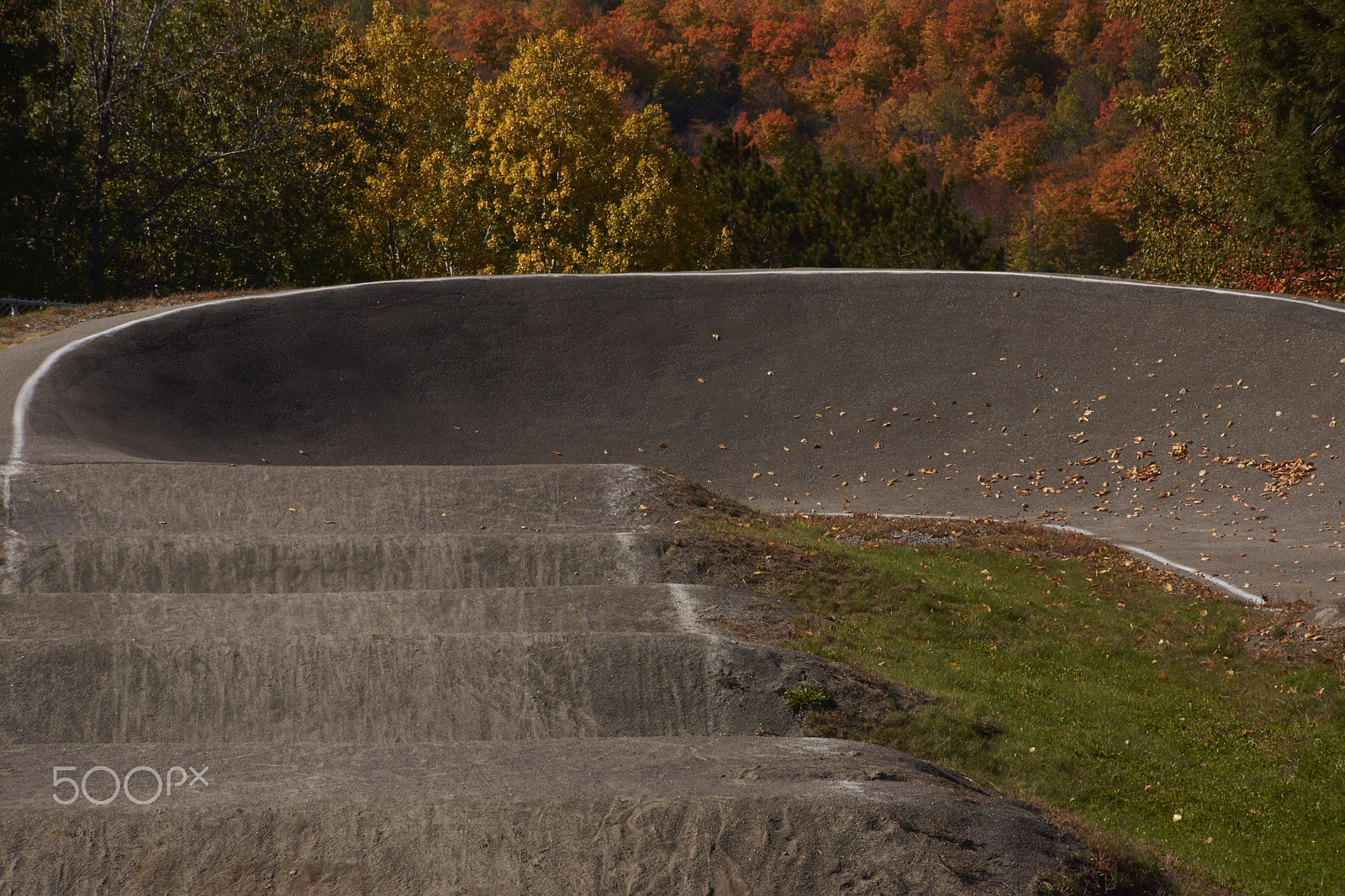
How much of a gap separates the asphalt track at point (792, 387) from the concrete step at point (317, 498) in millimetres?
2553

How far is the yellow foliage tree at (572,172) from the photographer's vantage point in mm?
25797

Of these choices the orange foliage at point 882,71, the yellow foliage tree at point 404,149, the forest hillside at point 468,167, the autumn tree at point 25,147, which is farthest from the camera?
the orange foliage at point 882,71

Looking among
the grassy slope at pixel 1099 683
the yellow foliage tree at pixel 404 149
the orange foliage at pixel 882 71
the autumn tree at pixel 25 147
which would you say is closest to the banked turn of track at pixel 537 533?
the grassy slope at pixel 1099 683

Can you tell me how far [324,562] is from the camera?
7.79m

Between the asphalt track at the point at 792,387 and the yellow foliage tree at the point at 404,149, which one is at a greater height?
the yellow foliage tree at the point at 404,149

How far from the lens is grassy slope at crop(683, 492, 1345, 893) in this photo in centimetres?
565

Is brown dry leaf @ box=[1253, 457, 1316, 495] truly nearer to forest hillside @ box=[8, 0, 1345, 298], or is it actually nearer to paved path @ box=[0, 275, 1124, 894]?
paved path @ box=[0, 275, 1124, 894]

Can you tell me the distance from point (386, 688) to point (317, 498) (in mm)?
3657

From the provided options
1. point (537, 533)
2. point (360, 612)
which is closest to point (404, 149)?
point (537, 533)

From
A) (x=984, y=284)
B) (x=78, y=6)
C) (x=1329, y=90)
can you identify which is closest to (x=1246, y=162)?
(x=1329, y=90)

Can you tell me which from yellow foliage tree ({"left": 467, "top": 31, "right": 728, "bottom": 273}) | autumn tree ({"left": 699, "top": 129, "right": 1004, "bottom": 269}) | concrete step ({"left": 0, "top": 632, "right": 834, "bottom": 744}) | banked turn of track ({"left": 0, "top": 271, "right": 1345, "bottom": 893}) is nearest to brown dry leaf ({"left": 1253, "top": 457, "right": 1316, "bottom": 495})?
banked turn of track ({"left": 0, "top": 271, "right": 1345, "bottom": 893})

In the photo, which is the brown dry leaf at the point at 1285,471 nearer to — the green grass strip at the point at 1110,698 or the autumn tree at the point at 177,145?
the green grass strip at the point at 1110,698

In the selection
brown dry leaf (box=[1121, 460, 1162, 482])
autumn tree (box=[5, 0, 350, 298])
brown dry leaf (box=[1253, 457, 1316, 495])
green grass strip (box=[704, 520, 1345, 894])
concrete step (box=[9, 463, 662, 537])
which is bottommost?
brown dry leaf (box=[1121, 460, 1162, 482])

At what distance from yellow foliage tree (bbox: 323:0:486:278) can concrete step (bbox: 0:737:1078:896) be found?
2294 centimetres
